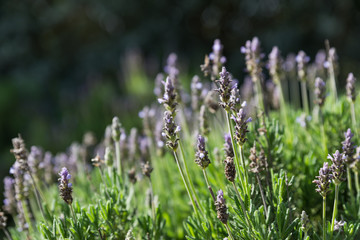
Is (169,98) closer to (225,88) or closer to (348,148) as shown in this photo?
(225,88)

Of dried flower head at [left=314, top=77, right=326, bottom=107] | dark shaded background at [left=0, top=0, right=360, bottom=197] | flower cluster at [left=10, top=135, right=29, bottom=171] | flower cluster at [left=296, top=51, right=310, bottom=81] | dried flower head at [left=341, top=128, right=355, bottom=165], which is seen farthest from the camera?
dark shaded background at [left=0, top=0, right=360, bottom=197]

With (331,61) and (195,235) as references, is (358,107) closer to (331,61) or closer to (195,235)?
(331,61)

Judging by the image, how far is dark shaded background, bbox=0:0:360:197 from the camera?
20.2 ft

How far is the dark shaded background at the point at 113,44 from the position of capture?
20.2ft

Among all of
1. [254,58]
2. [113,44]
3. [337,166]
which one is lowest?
[337,166]

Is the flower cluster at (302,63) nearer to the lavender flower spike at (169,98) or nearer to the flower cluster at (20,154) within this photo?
the lavender flower spike at (169,98)

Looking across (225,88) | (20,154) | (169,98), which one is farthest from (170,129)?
(20,154)

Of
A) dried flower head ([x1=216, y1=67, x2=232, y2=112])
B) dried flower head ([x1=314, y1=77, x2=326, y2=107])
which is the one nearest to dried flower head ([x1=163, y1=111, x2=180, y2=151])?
dried flower head ([x1=216, y1=67, x2=232, y2=112])

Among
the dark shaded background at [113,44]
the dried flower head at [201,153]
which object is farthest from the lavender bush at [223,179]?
the dark shaded background at [113,44]

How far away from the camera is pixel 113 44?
786 cm

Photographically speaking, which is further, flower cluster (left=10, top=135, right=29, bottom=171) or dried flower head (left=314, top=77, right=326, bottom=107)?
dried flower head (left=314, top=77, right=326, bottom=107)

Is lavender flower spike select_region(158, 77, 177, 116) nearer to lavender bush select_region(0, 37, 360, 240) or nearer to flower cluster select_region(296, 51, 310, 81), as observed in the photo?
lavender bush select_region(0, 37, 360, 240)

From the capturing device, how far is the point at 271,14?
741 cm

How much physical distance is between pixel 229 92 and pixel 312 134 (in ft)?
3.08
